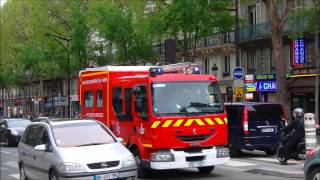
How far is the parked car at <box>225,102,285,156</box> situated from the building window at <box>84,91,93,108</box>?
4.54 m

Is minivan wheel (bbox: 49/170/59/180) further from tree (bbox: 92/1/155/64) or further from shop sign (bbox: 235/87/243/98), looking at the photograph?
tree (bbox: 92/1/155/64)

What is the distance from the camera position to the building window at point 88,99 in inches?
745

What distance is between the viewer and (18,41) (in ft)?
228

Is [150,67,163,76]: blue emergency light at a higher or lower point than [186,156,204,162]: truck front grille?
higher

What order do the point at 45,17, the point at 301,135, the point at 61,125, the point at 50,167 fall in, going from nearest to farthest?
the point at 50,167 → the point at 61,125 → the point at 301,135 → the point at 45,17

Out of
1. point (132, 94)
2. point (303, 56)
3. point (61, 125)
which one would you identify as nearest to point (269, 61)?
point (303, 56)

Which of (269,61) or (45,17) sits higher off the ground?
(45,17)

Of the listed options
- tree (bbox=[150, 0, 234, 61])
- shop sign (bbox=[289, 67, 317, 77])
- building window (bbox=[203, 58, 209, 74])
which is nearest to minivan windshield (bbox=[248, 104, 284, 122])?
tree (bbox=[150, 0, 234, 61])

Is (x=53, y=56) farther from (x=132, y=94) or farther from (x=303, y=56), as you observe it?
(x=132, y=94)

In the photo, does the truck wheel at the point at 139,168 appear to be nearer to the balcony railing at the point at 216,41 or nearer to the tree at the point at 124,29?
the tree at the point at 124,29

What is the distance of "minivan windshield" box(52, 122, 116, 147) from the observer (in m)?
12.7

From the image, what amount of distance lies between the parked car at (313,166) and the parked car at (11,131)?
73.7ft

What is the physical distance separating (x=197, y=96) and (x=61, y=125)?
11.7ft

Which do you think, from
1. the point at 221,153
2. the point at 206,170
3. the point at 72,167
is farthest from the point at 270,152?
the point at 72,167
